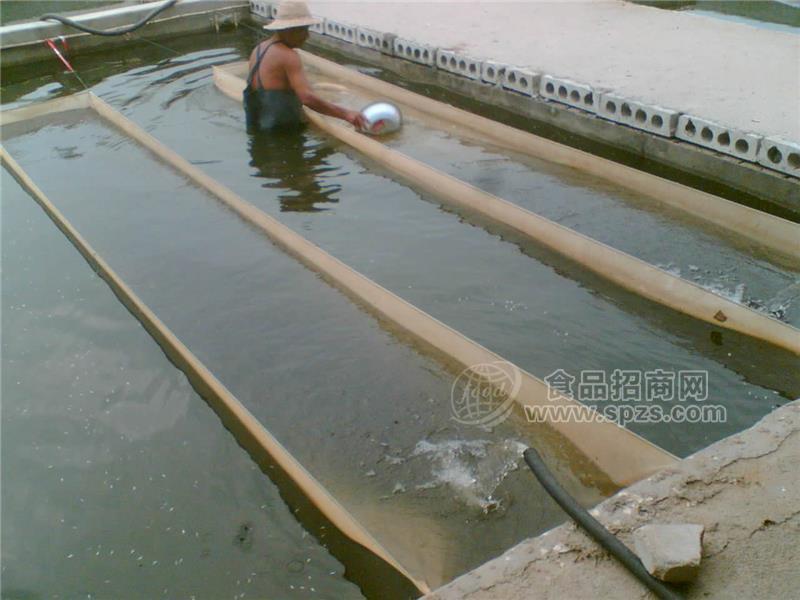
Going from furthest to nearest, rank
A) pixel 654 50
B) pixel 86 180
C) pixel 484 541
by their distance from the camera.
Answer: pixel 654 50
pixel 86 180
pixel 484 541

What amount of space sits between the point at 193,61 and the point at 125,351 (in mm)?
6269

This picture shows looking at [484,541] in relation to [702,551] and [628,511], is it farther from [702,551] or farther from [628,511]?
[702,551]

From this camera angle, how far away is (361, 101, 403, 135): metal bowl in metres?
6.61

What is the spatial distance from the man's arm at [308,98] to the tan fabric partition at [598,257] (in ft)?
0.64

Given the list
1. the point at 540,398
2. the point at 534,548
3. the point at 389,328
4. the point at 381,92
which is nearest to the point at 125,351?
the point at 389,328

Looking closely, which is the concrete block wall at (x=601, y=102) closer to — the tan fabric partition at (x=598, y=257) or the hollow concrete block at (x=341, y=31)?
the hollow concrete block at (x=341, y=31)

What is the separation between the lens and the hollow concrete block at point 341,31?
9.01 meters

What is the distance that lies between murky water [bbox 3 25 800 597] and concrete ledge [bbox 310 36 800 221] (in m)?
0.77

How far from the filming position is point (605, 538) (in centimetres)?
243

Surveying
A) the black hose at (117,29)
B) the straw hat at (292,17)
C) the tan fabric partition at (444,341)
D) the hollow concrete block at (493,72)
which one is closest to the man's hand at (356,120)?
the straw hat at (292,17)

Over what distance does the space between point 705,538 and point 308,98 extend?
5172mm

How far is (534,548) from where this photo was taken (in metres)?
2.51

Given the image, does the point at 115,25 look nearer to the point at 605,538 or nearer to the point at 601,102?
the point at 601,102

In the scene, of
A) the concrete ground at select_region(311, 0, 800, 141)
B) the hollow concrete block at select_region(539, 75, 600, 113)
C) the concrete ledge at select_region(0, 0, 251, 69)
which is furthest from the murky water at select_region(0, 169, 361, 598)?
the concrete ledge at select_region(0, 0, 251, 69)
